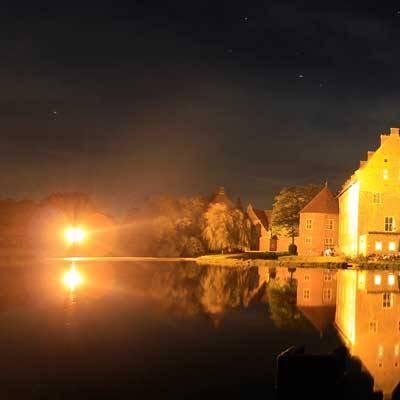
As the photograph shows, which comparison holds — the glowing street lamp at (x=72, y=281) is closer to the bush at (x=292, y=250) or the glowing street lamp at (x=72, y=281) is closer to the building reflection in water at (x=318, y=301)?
the building reflection in water at (x=318, y=301)

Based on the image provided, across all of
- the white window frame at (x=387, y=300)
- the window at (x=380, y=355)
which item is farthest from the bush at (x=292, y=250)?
the window at (x=380, y=355)

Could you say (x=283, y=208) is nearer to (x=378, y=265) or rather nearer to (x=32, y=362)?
(x=378, y=265)

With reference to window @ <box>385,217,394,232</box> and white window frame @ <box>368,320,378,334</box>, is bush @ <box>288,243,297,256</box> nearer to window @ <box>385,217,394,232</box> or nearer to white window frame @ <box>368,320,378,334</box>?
window @ <box>385,217,394,232</box>

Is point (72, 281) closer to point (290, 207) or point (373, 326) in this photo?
point (373, 326)

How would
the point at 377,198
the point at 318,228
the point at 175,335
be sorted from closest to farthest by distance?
1. the point at 175,335
2. the point at 377,198
3. the point at 318,228

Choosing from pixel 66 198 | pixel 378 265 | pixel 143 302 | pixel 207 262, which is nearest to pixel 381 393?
pixel 143 302

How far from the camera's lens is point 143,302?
26.0 meters

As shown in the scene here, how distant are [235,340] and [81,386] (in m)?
6.75

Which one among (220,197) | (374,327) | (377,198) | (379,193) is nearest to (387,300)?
(374,327)

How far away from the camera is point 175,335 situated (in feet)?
58.3

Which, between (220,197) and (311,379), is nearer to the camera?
(311,379)

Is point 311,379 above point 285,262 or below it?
above

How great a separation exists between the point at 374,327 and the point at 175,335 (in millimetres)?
7714

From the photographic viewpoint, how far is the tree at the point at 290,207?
263ft
